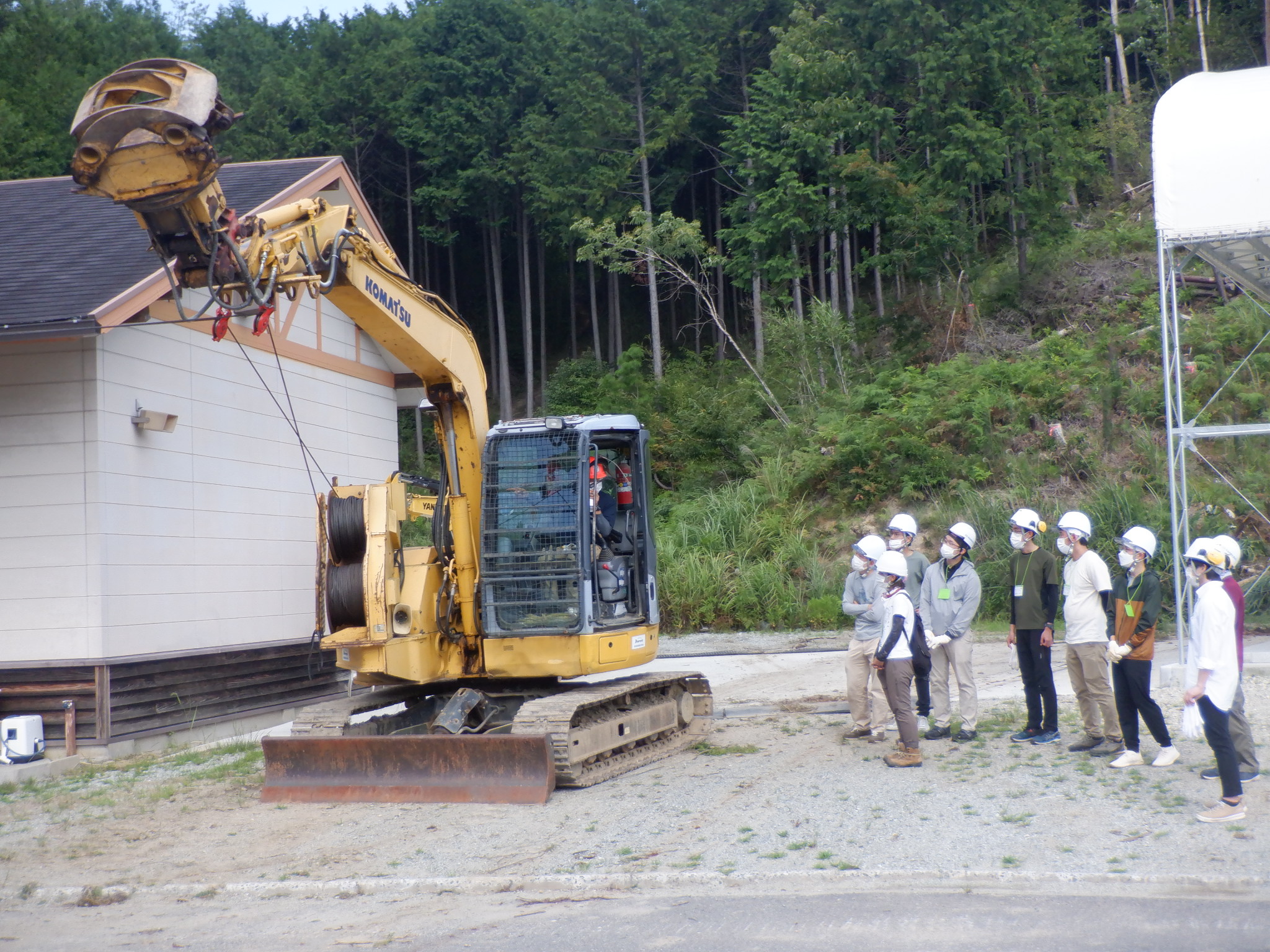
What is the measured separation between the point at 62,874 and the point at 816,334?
76.1 feet

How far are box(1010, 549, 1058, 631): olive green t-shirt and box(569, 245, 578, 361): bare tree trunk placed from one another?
105 ft

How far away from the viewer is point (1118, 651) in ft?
27.4

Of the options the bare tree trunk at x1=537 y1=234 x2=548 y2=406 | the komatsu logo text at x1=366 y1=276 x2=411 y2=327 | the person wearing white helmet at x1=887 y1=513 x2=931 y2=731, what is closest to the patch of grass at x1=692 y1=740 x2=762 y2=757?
the person wearing white helmet at x1=887 y1=513 x2=931 y2=731

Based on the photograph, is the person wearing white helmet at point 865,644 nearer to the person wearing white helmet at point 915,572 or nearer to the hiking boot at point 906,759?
the person wearing white helmet at point 915,572

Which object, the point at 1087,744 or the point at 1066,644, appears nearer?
the point at 1087,744

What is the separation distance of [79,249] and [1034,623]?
1040 cm

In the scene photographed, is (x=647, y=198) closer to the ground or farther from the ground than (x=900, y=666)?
farther from the ground

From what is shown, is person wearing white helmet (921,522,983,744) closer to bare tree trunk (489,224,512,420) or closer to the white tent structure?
the white tent structure

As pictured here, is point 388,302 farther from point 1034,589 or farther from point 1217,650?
point 1217,650

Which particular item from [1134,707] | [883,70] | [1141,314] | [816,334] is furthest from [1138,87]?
[1134,707]

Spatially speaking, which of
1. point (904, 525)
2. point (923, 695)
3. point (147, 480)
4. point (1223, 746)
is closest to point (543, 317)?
point (147, 480)

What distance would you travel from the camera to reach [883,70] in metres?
30.3

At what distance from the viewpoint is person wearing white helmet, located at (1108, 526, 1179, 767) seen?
27.3ft

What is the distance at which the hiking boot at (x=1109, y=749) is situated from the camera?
8.98 metres
